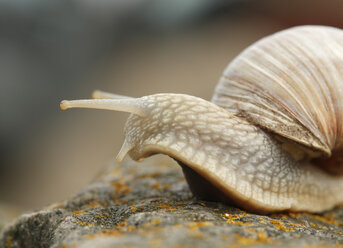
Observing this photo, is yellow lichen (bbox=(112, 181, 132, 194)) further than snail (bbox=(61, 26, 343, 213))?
Yes

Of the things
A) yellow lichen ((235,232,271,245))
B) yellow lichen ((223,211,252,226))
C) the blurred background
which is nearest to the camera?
yellow lichen ((235,232,271,245))

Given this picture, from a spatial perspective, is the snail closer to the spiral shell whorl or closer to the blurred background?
the spiral shell whorl

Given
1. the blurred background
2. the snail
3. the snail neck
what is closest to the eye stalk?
the snail

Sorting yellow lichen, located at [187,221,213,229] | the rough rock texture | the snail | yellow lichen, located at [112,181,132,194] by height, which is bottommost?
yellow lichen, located at [112,181,132,194]

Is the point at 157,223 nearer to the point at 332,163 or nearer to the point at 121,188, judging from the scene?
the point at 121,188

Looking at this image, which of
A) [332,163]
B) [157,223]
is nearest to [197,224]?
[157,223]

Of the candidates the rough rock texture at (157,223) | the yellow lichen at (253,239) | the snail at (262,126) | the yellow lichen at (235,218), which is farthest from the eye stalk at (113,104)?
the yellow lichen at (253,239)

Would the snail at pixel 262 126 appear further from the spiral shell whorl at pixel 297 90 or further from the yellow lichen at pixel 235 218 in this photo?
the yellow lichen at pixel 235 218

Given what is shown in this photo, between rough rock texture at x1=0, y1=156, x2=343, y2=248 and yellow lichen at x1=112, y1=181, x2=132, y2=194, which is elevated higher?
rough rock texture at x1=0, y1=156, x2=343, y2=248
